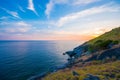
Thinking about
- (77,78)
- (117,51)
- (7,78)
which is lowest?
(7,78)

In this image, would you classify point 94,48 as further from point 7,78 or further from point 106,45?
point 7,78

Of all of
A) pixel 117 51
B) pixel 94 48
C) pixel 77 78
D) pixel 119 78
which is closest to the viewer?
pixel 119 78

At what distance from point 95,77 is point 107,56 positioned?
2147cm

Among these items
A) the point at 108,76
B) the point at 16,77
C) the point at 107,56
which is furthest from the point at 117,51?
the point at 16,77

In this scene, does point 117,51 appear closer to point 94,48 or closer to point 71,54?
point 94,48

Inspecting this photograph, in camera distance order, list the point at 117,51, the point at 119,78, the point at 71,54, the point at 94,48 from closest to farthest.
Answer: the point at 119,78 → the point at 117,51 → the point at 94,48 → the point at 71,54

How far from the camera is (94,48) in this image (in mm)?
61844

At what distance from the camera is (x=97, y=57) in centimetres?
4506

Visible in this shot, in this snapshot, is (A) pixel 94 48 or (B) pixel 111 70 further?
(A) pixel 94 48

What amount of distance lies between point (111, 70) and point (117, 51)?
1723 cm

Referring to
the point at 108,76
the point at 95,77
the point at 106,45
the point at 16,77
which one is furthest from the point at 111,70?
the point at 16,77

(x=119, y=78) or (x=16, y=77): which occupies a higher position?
(x=119, y=78)

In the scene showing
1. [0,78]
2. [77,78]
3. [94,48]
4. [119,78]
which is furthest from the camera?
[94,48]

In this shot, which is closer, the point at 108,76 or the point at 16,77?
the point at 108,76
